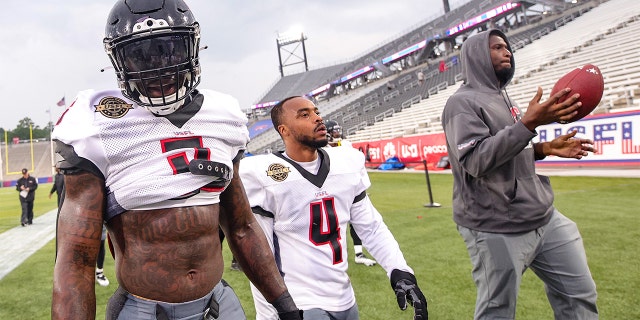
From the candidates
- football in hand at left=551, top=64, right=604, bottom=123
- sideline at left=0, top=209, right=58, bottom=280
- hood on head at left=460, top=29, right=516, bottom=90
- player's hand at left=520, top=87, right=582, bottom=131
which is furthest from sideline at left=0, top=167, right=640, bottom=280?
football in hand at left=551, top=64, right=604, bottom=123

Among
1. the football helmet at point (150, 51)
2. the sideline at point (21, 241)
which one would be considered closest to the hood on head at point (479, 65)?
the football helmet at point (150, 51)

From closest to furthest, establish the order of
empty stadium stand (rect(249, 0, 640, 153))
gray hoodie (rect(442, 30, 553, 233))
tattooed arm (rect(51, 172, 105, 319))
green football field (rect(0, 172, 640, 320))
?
tattooed arm (rect(51, 172, 105, 319)) → gray hoodie (rect(442, 30, 553, 233)) → green football field (rect(0, 172, 640, 320)) → empty stadium stand (rect(249, 0, 640, 153))

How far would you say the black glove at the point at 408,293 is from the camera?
178 centimetres

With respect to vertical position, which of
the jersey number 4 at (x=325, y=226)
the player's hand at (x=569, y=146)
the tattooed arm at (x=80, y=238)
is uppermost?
the player's hand at (x=569, y=146)

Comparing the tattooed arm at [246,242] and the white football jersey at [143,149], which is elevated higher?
the white football jersey at [143,149]

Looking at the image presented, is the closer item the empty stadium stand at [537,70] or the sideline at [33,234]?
the sideline at [33,234]

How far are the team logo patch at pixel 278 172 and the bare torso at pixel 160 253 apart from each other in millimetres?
862

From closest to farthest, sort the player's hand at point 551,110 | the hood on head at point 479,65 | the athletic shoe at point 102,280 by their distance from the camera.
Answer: the player's hand at point 551,110 < the hood on head at point 479,65 < the athletic shoe at point 102,280

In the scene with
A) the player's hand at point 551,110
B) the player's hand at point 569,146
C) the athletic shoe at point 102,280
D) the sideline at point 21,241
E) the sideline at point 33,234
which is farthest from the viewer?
the sideline at point 33,234

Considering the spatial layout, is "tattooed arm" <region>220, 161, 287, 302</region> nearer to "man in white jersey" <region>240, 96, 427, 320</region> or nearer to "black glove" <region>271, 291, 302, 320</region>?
"black glove" <region>271, 291, 302, 320</region>

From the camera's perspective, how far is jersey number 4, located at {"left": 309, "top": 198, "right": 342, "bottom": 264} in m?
2.29

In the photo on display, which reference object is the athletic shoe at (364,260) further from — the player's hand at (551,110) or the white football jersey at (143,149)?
the white football jersey at (143,149)

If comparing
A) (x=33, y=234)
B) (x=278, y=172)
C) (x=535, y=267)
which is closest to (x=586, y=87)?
(x=535, y=267)

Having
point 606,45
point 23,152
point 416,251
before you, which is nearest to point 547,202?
point 416,251
